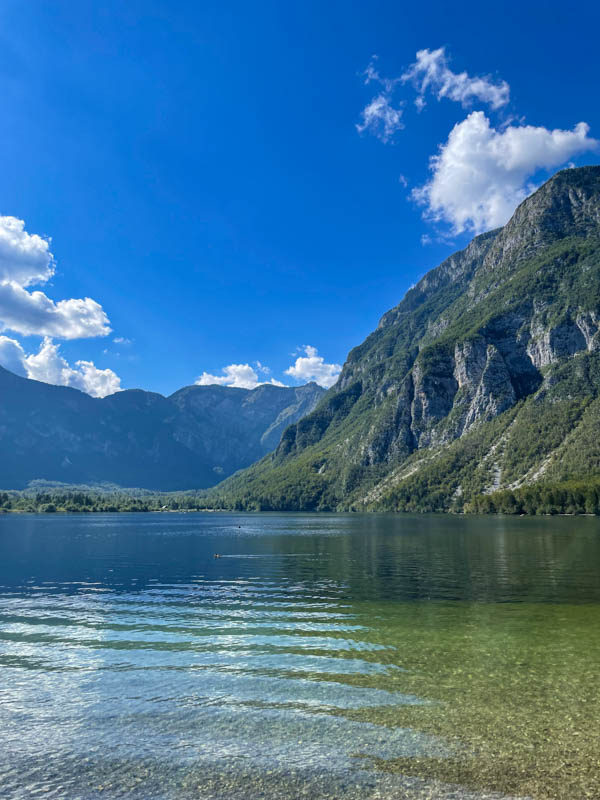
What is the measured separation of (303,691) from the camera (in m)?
24.1

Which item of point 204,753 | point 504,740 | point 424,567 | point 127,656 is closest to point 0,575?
point 127,656

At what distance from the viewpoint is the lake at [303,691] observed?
16.2m

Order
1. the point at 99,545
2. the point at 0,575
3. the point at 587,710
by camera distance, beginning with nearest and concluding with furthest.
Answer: the point at 587,710
the point at 0,575
the point at 99,545

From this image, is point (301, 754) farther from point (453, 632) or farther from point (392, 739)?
point (453, 632)

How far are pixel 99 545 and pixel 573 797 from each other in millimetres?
113504

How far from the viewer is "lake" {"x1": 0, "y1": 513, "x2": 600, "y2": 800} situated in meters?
16.2

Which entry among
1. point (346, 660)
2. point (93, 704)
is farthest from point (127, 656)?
point (346, 660)

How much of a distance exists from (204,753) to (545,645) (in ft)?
71.7

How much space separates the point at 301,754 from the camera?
703 inches

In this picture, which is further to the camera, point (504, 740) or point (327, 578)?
point (327, 578)

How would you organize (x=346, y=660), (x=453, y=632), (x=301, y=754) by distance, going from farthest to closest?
(x=453, y=632), (x=346, y=660), (x=301, y=754)

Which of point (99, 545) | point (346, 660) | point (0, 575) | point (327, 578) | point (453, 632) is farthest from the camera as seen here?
point (99, 545)

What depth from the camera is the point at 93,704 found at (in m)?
22.5

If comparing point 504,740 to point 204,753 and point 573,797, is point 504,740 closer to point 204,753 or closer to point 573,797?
point 573,797
